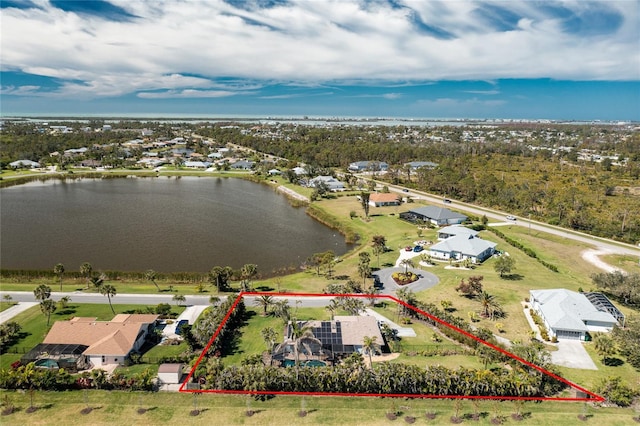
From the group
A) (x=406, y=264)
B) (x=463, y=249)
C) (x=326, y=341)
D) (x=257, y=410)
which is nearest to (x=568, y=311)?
(x=406, y=264)

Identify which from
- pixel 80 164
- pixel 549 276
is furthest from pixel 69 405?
pixel 80 164

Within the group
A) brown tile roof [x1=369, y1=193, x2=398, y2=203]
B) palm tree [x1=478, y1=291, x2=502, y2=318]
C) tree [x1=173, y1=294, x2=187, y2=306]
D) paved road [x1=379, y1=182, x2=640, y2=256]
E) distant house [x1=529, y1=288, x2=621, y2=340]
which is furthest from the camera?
brown tile roof [x1=369, y1=193, x2=398, y2=203]

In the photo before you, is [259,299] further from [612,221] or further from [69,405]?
[612,221]

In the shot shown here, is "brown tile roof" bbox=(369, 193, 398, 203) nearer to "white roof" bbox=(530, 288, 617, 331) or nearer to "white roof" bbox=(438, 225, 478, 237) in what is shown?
"white roof" bbox=(438, 225, 478, 237)

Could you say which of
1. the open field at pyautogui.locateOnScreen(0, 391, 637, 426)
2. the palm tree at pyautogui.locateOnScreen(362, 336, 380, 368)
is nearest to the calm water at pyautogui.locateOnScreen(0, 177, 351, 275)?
the palm tree at pyautogui.locateOnScreen(362, 336, 380, 368)

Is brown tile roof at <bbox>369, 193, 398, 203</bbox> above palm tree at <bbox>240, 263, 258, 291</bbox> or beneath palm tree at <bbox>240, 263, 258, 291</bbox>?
above

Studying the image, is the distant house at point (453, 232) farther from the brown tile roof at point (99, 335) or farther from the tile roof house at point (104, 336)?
the brown tile roof at point (99, 335)
